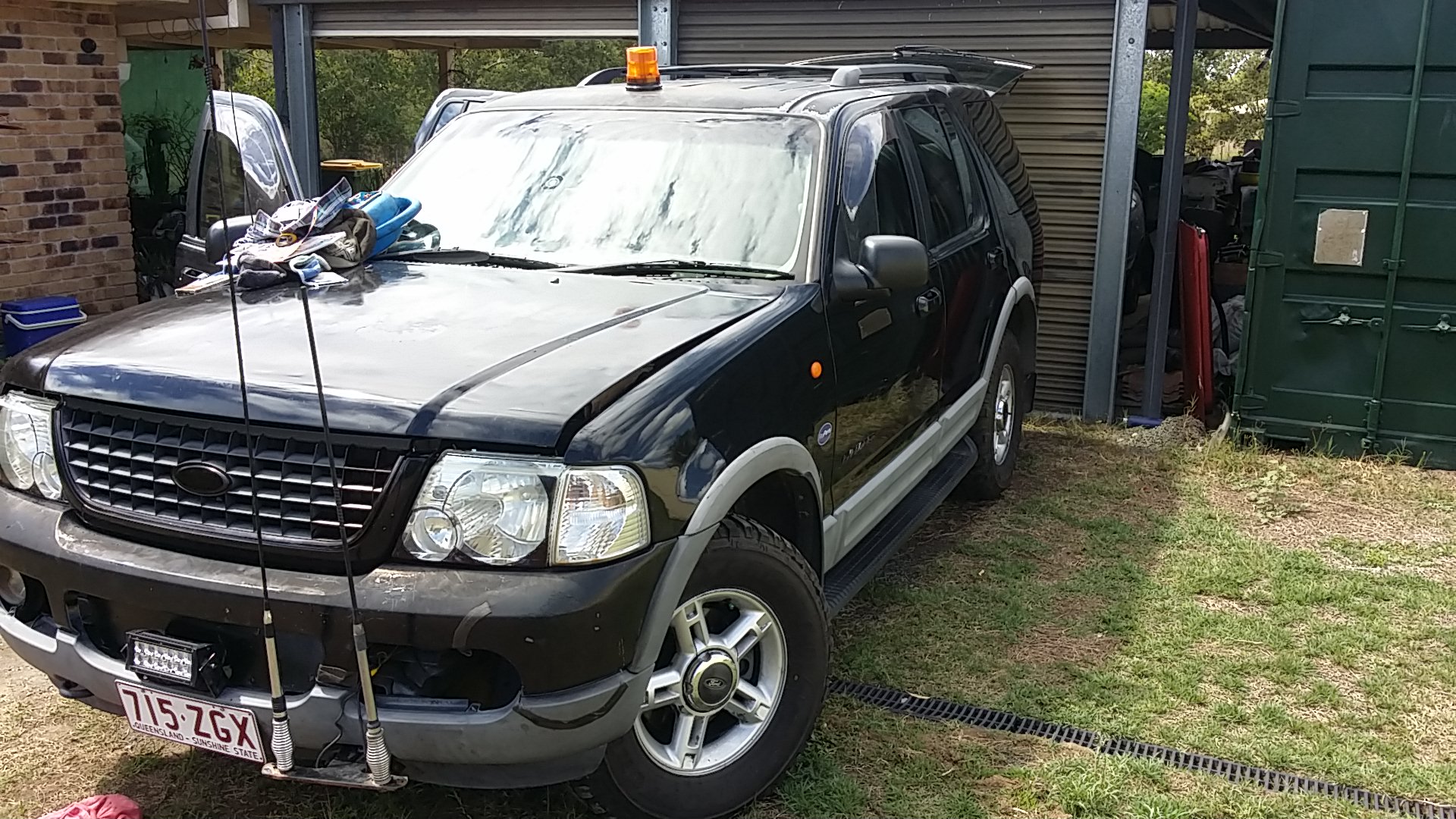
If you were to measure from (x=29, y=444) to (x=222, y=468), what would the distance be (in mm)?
723

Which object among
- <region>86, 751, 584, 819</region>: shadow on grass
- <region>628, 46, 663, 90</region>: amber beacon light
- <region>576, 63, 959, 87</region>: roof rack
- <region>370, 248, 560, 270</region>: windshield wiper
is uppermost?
<region>576, 63, 959, 87</region>: roof rack

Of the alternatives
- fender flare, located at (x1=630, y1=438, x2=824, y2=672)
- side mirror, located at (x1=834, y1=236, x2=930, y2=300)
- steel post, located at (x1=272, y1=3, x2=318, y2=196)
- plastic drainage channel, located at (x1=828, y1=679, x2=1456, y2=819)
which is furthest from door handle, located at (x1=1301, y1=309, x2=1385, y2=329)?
steel post, located at (x1=272, y1=3, x2=318, y2=196)

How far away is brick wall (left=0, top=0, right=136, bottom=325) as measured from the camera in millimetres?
8164

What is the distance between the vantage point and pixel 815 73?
212 inches

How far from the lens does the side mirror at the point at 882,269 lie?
11.9 feet

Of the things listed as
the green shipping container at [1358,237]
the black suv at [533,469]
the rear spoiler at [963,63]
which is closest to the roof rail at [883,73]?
the black suv at [533,469]

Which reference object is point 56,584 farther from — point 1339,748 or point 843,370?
point 1339,748

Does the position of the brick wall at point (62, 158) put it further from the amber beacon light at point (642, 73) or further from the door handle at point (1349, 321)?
the door handle at point (1349, 321)

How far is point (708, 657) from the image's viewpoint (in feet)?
9.95

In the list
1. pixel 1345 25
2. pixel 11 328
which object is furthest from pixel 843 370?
pixel 11 328

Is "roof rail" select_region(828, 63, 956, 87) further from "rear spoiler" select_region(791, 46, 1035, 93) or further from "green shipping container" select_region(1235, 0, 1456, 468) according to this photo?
"green shipping container" select_region(1235, 0, 1456, 468)

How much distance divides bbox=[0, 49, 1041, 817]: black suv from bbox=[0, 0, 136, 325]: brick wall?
17.8ft

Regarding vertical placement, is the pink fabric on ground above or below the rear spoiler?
below

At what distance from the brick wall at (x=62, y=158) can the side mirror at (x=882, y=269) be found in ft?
22.4
